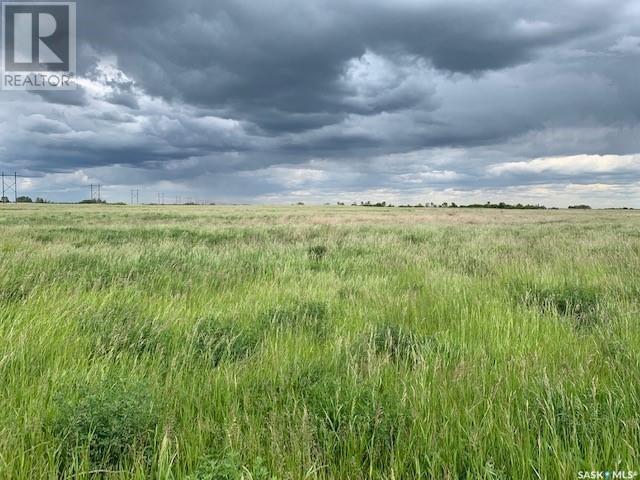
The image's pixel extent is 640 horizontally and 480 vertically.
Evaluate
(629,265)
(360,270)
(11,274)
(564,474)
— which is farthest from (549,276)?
(11,274)

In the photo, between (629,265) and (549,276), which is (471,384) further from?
(629,265)

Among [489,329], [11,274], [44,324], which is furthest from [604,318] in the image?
[11,274]

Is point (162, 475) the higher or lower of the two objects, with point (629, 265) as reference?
lower

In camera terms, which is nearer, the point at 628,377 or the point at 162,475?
the point at 162,475

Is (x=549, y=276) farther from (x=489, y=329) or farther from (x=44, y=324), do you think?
(x=44, y=324)

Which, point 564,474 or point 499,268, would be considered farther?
point 499,268

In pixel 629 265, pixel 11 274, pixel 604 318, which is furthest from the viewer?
pixel 629 265

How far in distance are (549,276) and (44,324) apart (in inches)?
322

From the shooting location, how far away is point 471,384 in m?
2.94

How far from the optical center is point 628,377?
9.89 ft

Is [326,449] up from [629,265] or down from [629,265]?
down

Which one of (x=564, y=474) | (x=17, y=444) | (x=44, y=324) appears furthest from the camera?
(x=44, y=324)

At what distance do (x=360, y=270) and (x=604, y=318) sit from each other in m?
4.79

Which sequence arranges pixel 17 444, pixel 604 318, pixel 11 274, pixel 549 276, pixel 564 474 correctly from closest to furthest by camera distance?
pixel 564 474
pixel 17 444
pixel 604 318
pixel 11 274
pixel 549 276
